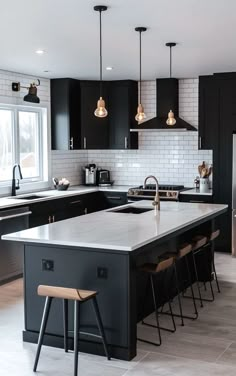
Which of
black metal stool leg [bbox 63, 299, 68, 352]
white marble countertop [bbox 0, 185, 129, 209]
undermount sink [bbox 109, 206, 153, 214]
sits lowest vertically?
black metal stool leg [bbox 63, 299, 68, 352]

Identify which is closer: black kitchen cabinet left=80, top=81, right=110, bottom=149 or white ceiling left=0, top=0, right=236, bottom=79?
white ceiling left=0, top=0, right=236, bottom=79

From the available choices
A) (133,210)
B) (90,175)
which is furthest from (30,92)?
(133,210)

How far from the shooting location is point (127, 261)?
397 centimetres

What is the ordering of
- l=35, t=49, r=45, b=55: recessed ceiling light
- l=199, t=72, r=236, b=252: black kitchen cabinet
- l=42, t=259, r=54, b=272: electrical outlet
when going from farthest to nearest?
l=199, t=72, r=236, b=252: black kitchen cabinet → l=35, t=49, r=45, b=55: recessed ceiling light → l=42, t=259, r=54, b=272: electrical outlet

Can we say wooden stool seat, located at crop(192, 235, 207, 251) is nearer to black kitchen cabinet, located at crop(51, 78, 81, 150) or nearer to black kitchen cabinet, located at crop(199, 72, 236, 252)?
black kitchen cabinet, located at crop(199, 72, 236, 252)

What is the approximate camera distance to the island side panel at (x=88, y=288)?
159 inches

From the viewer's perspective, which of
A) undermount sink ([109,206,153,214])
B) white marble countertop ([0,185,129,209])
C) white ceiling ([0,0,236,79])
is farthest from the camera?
white marble countertop ([0,185,129,209])

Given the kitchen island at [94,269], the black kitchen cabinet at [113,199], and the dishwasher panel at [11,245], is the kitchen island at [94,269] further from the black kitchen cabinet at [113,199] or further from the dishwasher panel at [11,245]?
the black kitchen cabinet at [113,199]

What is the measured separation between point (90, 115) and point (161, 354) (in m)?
4.84

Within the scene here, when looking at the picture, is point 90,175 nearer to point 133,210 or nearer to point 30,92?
point 30,92

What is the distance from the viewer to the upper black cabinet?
8.10 m

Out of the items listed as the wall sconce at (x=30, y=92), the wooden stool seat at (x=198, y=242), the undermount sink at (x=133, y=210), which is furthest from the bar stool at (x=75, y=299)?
the wall sconce at (x=30, y=92)

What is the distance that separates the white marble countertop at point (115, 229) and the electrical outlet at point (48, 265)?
0.21m

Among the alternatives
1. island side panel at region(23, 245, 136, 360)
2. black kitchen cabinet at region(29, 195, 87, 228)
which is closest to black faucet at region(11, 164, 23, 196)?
black kitchen cabinet at region(29, 195, 87, 228)
